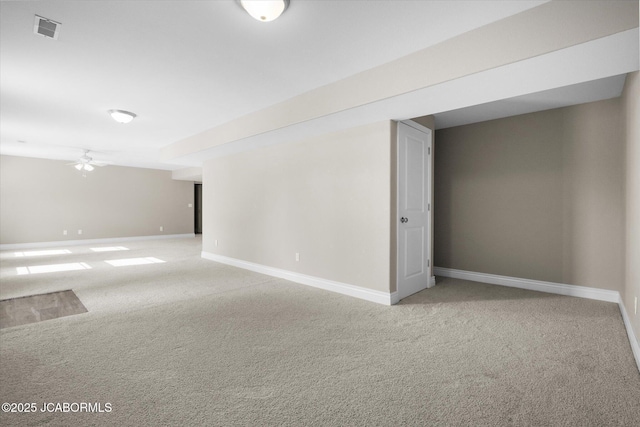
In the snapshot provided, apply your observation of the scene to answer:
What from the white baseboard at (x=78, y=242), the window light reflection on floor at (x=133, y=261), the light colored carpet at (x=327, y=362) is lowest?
the light colored carpet at (x=327, y=362)

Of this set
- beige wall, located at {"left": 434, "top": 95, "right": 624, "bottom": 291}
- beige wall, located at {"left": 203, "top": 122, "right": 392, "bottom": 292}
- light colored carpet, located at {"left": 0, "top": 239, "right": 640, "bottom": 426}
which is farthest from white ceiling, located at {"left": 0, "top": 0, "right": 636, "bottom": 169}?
light colored carpet, located at {"left": 0, "top": 239, "right": 640, "bottom": 426}

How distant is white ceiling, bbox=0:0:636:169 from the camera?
2.15 meters

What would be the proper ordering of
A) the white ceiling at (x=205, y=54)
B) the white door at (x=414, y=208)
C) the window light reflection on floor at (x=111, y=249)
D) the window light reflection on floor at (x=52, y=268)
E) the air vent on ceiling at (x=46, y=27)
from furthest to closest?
the window light reflection on floor at (x=111, y=249), the window light reflection on floor at (x=52, y=268), the white door at (x=414, y=208), the air vent on ceiling at (x=46, y=27), the white ceiling at (x=205, y=54)

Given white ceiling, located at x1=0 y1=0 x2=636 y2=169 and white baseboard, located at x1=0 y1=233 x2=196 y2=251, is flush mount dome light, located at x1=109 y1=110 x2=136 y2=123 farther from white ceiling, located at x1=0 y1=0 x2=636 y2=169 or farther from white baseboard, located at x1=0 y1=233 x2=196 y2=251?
white baseboard, located at x1=0 y1=233 x2=196 y2=251

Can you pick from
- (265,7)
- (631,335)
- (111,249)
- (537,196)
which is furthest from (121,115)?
(631,335)

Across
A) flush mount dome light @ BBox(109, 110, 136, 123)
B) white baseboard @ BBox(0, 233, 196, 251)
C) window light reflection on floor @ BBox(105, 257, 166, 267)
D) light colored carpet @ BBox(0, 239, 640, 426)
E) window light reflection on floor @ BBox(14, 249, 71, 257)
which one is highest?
flush mount dome light @ BBox(109, 110, 136, 123)

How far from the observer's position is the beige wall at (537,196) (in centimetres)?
371

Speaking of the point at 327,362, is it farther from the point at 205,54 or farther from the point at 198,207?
the point at 198,207

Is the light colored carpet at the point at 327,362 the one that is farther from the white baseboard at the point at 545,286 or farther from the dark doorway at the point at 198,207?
the dark doorway at the point at 198,207

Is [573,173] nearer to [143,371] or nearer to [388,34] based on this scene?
[388,34]

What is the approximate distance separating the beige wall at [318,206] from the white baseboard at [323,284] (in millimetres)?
66

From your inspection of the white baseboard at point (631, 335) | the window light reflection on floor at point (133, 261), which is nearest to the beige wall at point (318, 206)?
the window light reflection on floor at point (133, 261)

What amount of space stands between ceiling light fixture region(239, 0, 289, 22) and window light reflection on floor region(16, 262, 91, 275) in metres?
5.73

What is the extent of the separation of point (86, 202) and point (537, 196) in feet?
36.9
